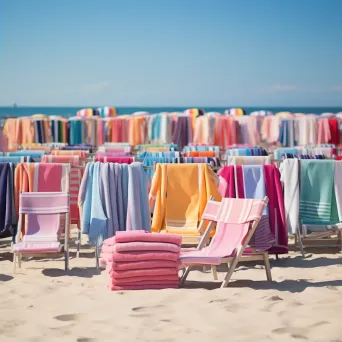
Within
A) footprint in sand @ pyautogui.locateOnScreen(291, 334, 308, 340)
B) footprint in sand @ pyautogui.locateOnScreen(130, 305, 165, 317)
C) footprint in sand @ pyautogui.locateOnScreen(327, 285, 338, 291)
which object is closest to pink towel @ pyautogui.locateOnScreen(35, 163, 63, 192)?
footprint in sand @ pyautogui.locateOnScreen(130, 305, 165, 317)

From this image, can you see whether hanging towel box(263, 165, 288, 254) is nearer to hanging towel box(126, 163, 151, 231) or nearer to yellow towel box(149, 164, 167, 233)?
yellow towel box(149, 164, 167, 233)

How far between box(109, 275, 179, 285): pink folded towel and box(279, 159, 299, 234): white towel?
89.5 inches

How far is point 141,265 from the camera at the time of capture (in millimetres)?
6359

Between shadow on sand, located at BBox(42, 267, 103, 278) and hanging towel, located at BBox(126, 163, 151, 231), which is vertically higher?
hanging towel, located at BBox(126, 163, 151, 231)

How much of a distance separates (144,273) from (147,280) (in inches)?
2.9

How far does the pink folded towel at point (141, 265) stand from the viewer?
20.8 ft

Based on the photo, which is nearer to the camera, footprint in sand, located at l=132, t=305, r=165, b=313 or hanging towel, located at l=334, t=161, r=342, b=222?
footprint in sand, located at l=132, t=305, r=165, b=313

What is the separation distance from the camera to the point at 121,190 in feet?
26.6

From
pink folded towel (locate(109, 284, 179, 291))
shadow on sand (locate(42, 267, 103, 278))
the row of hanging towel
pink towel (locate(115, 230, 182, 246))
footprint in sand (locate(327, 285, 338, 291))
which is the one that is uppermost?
the row of hanging towel

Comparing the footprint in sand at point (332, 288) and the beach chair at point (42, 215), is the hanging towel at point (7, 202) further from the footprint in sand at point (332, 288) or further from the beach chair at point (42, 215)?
the footprint in sand at point (332, 288)

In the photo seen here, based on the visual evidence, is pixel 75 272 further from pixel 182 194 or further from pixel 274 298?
pixel 274 298

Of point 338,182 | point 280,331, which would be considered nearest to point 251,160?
point 338,182

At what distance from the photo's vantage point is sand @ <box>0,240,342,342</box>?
4922 millimetres

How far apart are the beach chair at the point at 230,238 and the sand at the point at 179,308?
8.5 inches
